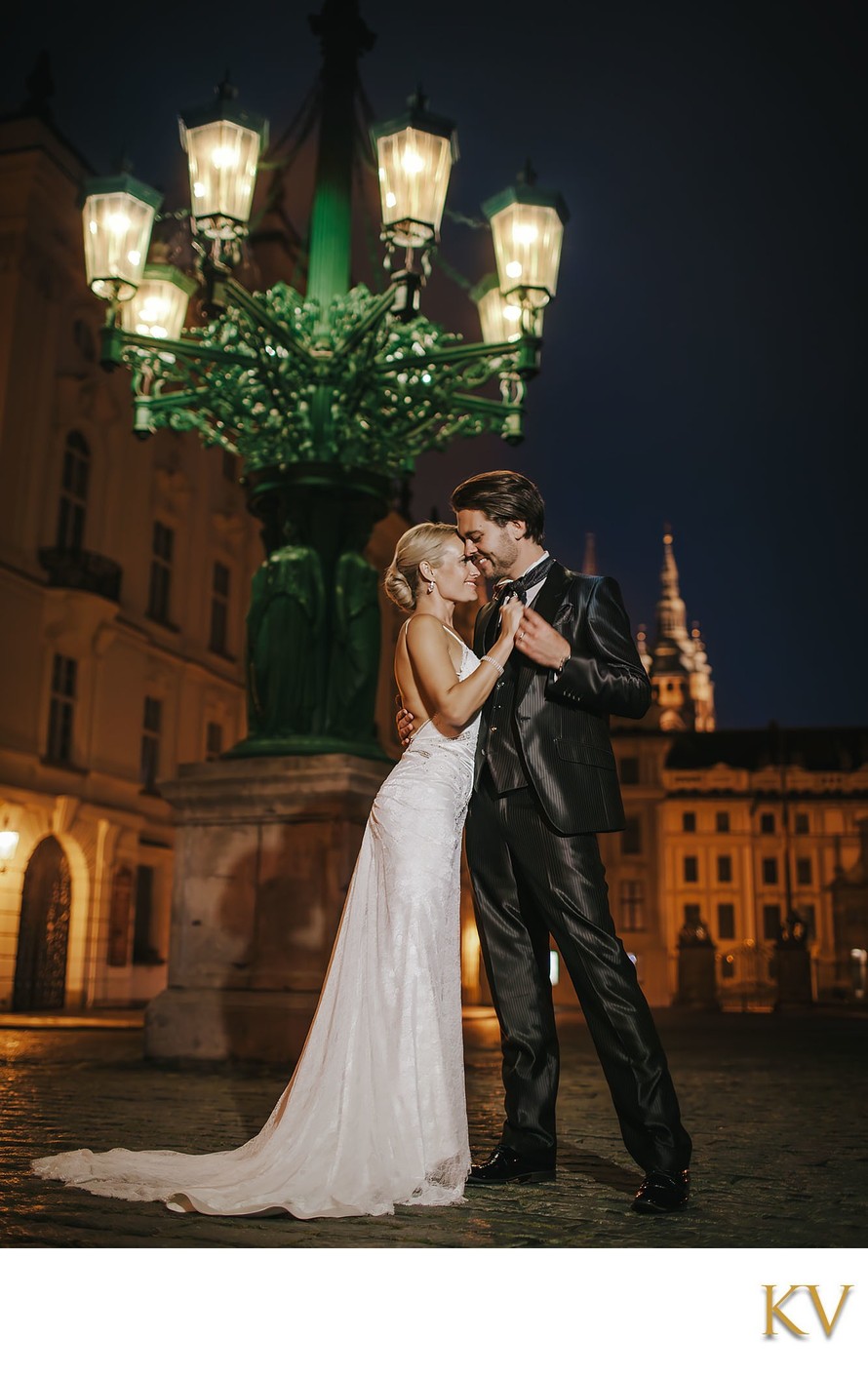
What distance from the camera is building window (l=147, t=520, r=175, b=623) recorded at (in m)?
28.0

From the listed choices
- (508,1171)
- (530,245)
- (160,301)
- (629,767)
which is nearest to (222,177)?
(160,301)

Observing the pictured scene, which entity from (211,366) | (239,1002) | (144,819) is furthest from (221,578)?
(239,1002)

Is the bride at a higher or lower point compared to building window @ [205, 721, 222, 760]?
lower

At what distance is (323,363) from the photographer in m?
8.93

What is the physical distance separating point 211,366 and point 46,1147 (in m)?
6.51

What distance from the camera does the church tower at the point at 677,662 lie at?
130 m

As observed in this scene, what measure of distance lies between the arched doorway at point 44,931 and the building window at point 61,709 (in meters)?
1.66

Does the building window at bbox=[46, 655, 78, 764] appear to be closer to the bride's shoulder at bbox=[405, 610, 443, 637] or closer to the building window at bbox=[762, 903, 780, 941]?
the bride's shoulder at bbox=[405, 610, 443, 637]

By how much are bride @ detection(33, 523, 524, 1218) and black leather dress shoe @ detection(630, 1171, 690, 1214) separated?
→ 1.78 ft

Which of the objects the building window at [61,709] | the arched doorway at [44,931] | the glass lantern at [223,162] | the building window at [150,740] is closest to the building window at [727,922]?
the building window at [150,740]

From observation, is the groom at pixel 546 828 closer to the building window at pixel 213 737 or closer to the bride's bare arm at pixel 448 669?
the bride's bare arm at pixel 448 669

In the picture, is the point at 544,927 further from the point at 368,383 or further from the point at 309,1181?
the point at 368,383

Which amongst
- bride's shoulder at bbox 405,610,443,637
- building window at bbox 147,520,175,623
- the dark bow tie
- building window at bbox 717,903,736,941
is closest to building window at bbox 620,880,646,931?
building window at bbox 717,903,736,941
